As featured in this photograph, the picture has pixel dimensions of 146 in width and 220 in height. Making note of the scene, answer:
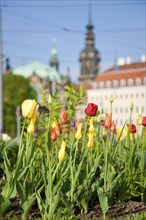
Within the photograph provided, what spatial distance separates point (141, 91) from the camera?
92.1m

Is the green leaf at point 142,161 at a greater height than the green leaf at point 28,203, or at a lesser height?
greater

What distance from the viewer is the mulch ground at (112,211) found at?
4695 millimetres

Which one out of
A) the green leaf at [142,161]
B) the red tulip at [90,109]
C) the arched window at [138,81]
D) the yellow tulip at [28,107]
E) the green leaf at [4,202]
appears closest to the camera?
the green leaf at [4,202]

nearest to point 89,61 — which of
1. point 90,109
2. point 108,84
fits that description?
point 108,84

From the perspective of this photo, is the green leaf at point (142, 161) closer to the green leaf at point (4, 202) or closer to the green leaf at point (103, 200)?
the green leaf at point (103, 200)

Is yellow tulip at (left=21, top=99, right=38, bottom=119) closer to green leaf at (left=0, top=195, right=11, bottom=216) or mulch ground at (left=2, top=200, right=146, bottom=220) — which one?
green leaf at (left=0, top=195, right=11, bottom=216)

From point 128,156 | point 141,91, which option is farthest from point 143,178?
point 141,91

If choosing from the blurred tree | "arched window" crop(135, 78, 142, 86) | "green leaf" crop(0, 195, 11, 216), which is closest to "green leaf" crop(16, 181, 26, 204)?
"green leaf" crop(0, 195, 11, 216)

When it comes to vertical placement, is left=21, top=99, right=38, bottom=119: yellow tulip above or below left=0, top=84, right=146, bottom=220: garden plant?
above

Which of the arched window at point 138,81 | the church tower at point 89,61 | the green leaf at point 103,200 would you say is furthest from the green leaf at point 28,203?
the church tower at point 89,61

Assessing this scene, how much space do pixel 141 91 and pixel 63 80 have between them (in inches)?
1048

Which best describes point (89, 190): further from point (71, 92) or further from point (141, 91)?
point (141, 91)

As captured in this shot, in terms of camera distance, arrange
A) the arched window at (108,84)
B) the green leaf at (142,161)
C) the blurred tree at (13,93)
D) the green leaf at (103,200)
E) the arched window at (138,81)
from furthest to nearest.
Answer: the arched window at (108,84), the arched window at (138,81), the blurred tree at (13,93), the green leaf at (142,161), the green leaf at (103,200)

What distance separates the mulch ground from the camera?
4695 mm
